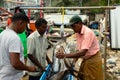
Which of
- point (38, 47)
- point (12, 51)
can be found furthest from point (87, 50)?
point (12, 51)

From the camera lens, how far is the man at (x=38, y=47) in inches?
233

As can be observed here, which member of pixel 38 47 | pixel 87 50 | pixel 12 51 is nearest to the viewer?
pixel 12 51

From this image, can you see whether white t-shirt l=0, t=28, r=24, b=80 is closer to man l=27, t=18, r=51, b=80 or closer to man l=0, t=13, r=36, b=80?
man l=0, t=13, r=36, b=80

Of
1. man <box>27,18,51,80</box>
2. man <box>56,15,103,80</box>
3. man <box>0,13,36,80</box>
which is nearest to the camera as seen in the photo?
man <box>0,13,36,80</box>

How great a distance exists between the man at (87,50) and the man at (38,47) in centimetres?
56

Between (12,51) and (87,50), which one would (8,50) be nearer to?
(12,51)

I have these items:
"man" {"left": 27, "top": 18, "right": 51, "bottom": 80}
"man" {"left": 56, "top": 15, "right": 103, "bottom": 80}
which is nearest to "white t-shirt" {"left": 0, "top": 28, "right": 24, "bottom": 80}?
"man" {"left": 27, "top": 18, "right": 51, "bottom": 80}

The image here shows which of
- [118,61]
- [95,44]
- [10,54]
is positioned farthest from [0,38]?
[118,61]

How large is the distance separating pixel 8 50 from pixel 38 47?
141 cm

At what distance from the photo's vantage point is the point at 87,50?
19.4 feet

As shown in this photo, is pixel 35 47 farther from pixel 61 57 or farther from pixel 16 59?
pixel 16 59

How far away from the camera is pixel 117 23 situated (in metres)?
6.57

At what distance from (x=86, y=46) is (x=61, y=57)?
558 mm

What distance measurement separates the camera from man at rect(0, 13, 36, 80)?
462 centimetres
